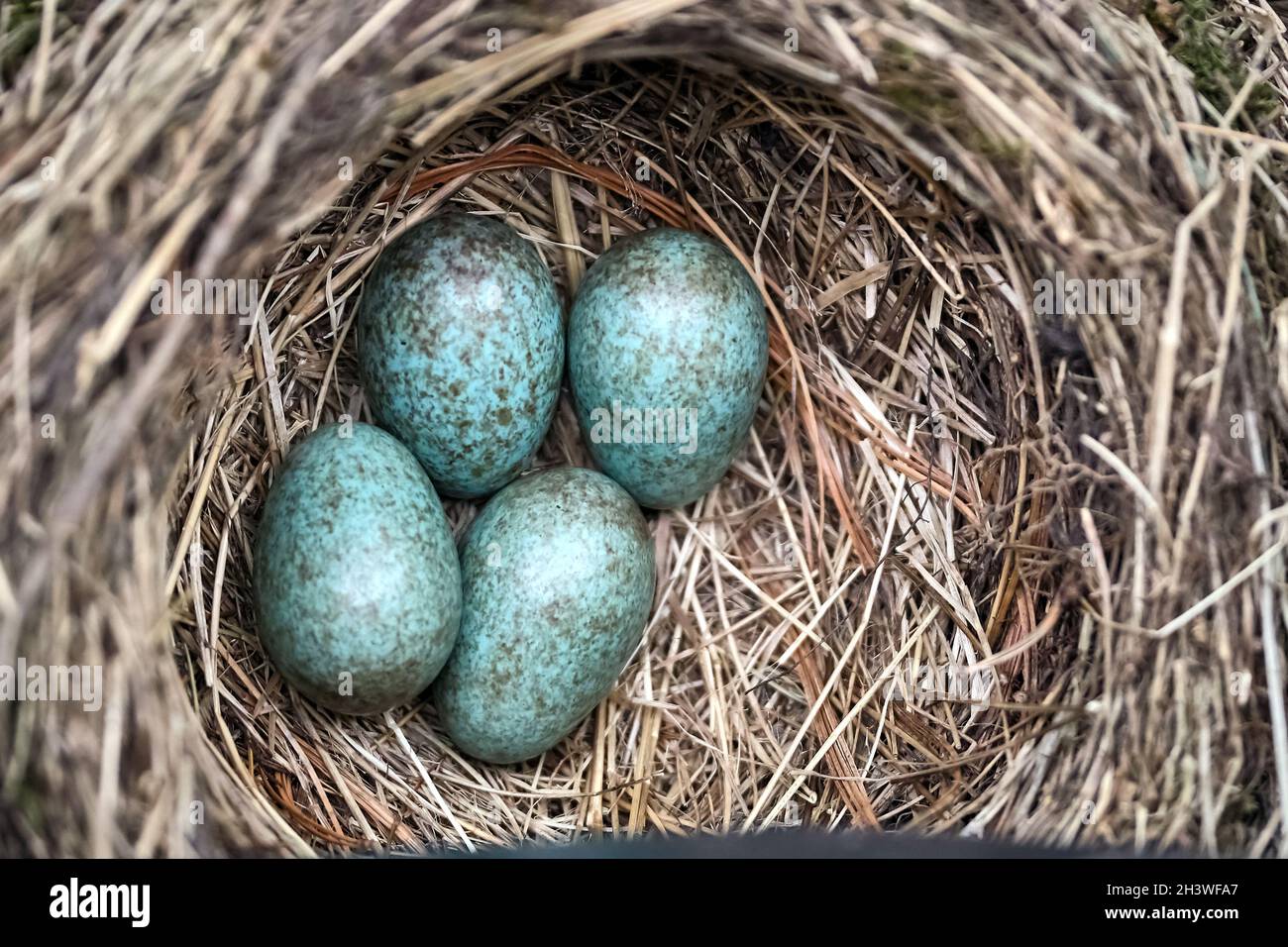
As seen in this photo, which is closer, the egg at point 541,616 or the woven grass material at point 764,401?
the woven grass material at point 764,401

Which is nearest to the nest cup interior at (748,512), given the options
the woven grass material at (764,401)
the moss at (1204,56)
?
the woven grass material at (764,401)

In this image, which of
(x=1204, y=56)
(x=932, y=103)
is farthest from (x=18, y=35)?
(x=1204, y=56)

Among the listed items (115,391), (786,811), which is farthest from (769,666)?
(115,391)

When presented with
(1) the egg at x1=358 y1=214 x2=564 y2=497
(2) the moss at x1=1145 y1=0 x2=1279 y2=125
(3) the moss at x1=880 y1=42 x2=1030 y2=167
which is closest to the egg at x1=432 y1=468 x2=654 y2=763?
(1) the egg at x1=358 y1=214 x2=564 y2=497

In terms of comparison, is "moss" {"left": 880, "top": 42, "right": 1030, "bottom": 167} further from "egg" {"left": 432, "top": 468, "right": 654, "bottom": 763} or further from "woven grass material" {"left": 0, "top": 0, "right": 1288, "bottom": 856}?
"egg" {"left": 432, "top": 468, "right": 654, "bottom": 763}

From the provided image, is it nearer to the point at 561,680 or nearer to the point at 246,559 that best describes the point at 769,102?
the point at 561,680

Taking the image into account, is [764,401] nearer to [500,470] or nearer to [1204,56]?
[500,470]

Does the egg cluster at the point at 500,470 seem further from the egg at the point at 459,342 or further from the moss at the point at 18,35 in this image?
the moss at the point at 18,35
